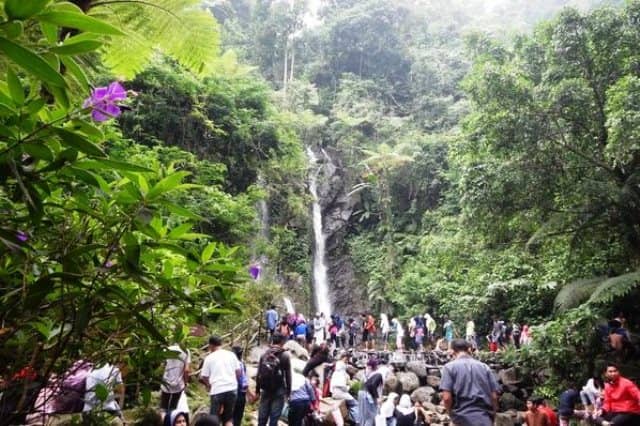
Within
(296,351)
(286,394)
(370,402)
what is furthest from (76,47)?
(296,351)

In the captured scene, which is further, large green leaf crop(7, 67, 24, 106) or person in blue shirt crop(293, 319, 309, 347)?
person in blue shirt crop(293, 319, 309, 347)

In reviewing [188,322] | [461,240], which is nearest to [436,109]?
[461,240]

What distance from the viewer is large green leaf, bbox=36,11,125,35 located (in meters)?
0.70

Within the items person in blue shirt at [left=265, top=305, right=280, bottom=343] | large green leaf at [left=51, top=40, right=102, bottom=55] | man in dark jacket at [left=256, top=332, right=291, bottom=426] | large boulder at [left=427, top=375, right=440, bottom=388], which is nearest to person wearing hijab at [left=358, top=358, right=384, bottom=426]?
man in dark jacket at [left=256, top=332, right=291, bottom=426]

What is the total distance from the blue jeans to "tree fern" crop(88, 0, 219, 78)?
11.7ft

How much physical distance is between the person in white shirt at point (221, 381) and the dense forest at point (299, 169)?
3.62 feet

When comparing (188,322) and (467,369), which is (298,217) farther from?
(188,322)

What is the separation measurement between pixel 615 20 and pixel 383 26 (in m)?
21.6

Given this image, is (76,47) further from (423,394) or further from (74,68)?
(423,394)

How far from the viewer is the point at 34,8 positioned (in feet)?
2.13

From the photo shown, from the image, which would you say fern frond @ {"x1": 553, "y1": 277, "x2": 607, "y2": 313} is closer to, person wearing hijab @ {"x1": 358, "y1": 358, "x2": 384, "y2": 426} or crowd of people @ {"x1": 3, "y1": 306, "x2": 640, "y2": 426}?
crowd of people @ {"x1": 3, "y1": 306, "x2": 640, "y2": 426}

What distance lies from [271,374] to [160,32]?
3.55m

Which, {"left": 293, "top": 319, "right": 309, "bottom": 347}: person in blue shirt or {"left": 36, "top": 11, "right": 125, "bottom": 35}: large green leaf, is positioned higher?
{"left": 293, "top": 319, "right": 309, "bottom": 347}: person in blue shirt

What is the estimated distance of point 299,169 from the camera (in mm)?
15281
